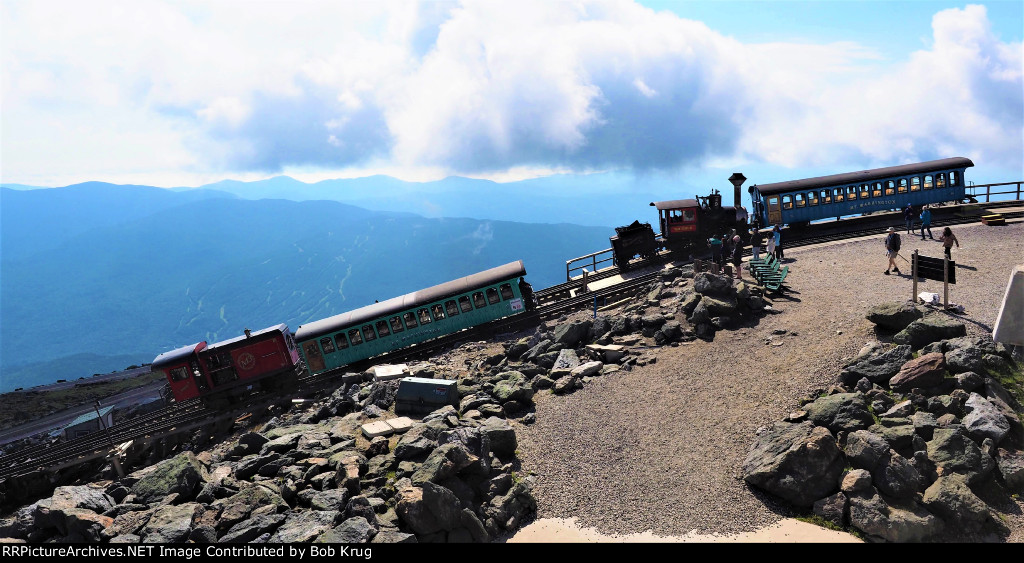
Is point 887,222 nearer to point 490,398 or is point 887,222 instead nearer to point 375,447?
point 490,398

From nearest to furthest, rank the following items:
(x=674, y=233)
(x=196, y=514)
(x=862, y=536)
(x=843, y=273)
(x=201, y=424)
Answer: (x=862, y=536) → (x=196, y=514) → (x=843, y=273) → (x=201, y=424) → (x=674, y=233)

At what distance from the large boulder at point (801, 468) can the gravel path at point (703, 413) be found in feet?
1.41

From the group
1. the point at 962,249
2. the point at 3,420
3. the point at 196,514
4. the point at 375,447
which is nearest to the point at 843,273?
the point at 962,249

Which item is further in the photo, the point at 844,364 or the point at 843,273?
the point at 843,273

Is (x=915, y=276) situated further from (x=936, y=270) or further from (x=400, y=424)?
(x=400, y=424)

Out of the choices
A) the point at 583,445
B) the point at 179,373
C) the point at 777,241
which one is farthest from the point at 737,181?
the point at 179,373

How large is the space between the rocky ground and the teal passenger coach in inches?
201

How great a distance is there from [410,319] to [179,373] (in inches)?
455

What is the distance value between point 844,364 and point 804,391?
168cm

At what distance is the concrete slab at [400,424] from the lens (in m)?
18.2

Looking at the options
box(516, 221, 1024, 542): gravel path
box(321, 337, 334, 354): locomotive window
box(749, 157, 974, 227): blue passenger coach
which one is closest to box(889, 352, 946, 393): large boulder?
box(516, 221, 1024, 542): gravel path

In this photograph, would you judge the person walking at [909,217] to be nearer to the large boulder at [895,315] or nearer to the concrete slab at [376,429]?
the large boulder at [895,315]
